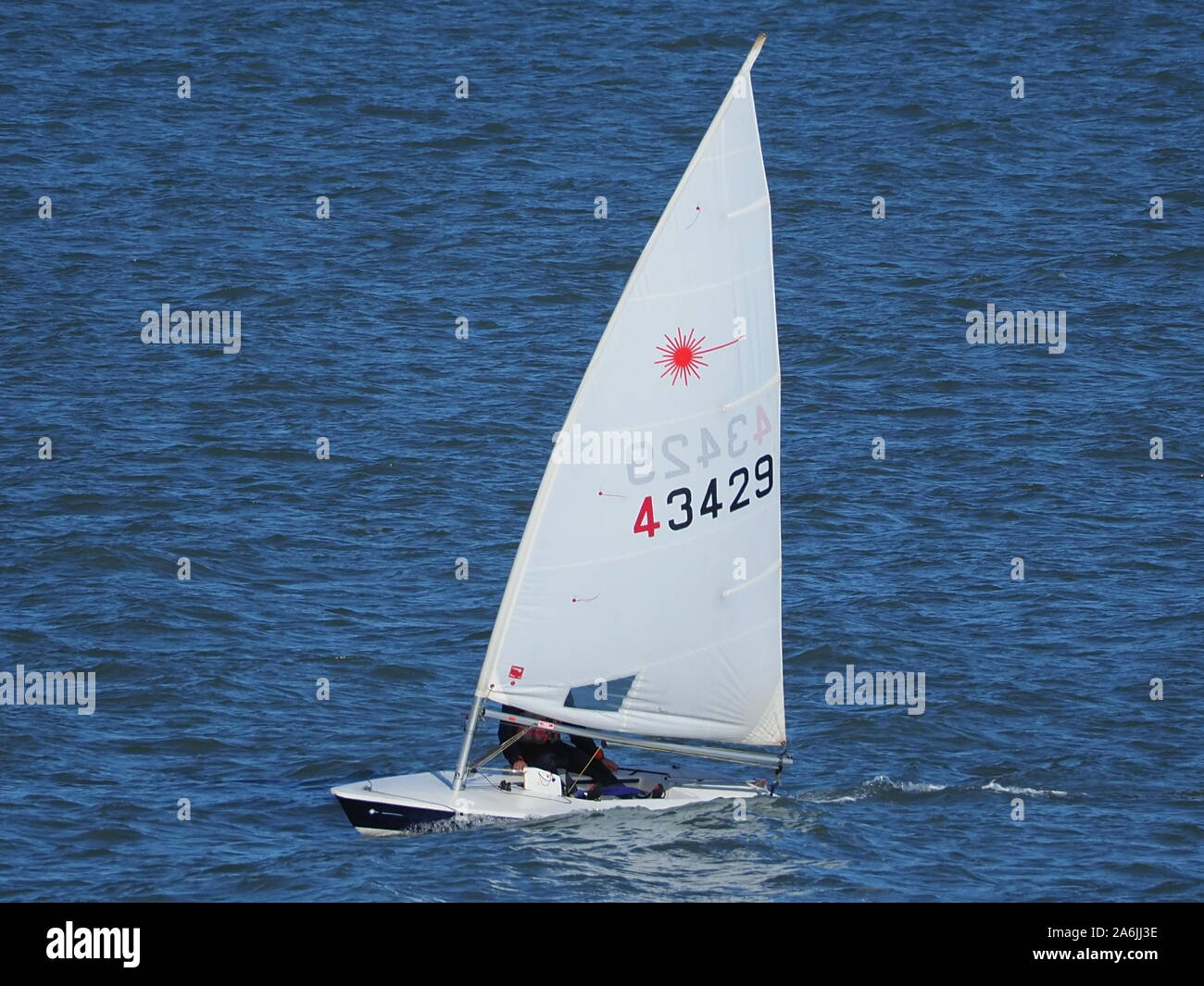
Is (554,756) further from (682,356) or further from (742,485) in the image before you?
(682,356)

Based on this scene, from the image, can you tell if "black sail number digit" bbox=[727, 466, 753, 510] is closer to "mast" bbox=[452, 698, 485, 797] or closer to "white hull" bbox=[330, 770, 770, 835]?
"white hull" bbox=[330, 770, 770, 835]

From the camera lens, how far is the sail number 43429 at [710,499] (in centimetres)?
2303

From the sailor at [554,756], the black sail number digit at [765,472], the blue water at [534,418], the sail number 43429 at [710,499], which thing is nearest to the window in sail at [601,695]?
the sailor at [554,756]

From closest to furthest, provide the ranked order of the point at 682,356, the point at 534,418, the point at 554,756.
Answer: the point at 682,356, the point at 554,756, the point at 534,418

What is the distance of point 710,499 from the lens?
23.4 m

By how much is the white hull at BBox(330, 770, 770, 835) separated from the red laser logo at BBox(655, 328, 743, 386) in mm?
5034

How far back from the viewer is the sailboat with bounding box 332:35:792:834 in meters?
22.4

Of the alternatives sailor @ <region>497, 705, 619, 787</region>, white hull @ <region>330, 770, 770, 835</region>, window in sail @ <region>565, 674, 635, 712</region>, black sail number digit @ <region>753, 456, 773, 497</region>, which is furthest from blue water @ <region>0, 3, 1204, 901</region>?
black sail number digit @ <region>753, 456, 773, 497</region>

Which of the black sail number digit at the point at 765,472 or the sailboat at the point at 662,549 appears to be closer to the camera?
the sailboat at the point at 662,549

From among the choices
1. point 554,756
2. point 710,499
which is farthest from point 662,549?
point 554,756

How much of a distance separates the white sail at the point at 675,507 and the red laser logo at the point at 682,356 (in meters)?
0.02

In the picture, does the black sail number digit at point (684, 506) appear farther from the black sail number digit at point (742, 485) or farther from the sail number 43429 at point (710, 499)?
the black sail number digit at point (742, 485)

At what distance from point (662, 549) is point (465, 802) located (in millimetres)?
3766

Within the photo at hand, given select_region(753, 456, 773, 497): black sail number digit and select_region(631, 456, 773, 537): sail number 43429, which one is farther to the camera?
select_region(753, 456, 773, 497): black sail number digit
